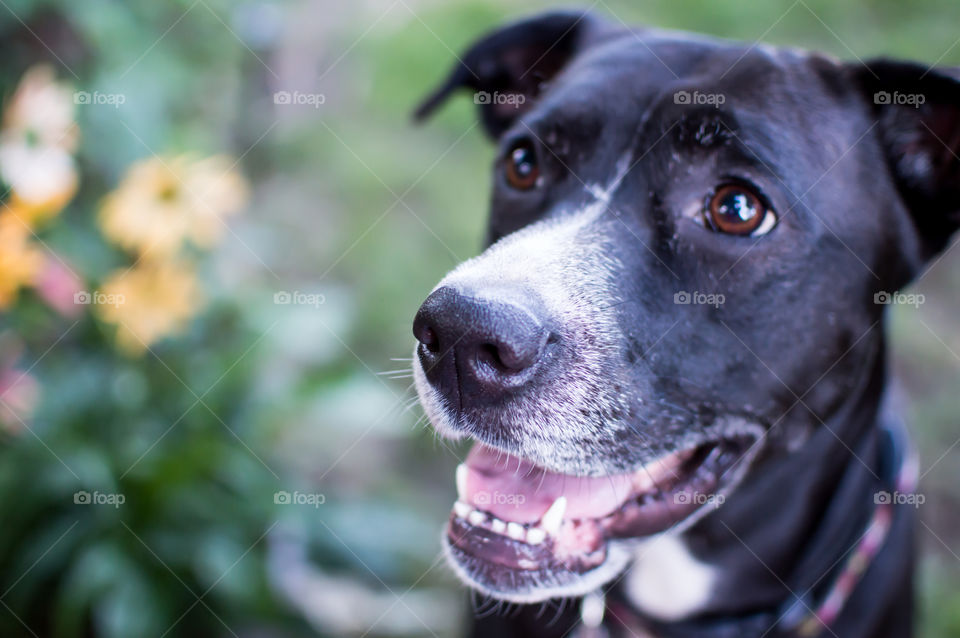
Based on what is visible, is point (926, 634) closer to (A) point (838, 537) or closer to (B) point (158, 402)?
(A) point (838, 537)

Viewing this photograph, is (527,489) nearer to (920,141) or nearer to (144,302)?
(920,141)

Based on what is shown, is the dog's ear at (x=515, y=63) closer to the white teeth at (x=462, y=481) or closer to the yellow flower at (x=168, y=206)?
the yellow flower at (x=168, y=206)

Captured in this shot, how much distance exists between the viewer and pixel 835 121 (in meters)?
2.23

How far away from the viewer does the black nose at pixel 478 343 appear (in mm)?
1760

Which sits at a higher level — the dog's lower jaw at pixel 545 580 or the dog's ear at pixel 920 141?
the dog's ear at pixel 920 141

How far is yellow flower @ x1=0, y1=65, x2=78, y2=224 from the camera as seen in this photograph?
278cm

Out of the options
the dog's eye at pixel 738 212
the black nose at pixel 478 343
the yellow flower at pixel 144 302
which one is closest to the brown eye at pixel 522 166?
the dog's eye at pixel 738 212

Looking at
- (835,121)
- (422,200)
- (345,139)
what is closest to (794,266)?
(835,121)

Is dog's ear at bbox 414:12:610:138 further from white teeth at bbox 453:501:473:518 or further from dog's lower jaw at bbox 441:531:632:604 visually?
dog's lower jaw at bbox 441:531:632:604

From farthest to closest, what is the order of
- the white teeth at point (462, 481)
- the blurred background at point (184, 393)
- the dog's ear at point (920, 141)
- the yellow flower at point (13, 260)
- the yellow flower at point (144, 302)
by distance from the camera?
the yellow flower at point (144, 302) → the blurred background at point (184, 393) → the yellow flower at point (13, 260) → the dog's ear at point (920, 141) → the white teeth at point (462, 481)

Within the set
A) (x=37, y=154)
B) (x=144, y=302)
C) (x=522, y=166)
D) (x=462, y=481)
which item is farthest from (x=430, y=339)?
(x=37, y=154)

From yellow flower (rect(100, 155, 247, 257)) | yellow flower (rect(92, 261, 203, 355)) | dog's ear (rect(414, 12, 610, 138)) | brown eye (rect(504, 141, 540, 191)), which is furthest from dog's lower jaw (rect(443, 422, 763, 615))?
yellow flower (rect(100, 155, 247, 257))

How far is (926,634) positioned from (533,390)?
8.29 ft

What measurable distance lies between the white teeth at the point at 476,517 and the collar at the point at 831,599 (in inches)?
21.9
